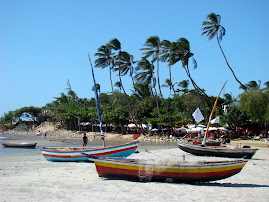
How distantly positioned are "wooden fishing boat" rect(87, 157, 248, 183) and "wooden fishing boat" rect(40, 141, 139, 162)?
435 centimetres

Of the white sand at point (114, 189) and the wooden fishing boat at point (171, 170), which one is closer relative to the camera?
the white sand at point (114, 189)

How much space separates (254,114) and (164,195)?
27233 mm

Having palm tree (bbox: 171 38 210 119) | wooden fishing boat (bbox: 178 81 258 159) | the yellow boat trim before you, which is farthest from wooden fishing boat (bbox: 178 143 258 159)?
palm tree (bbox: 171 38 210 119)

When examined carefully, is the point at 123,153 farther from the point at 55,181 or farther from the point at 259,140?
the point at 259,140

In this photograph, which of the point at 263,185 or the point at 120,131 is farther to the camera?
the point at 120,131

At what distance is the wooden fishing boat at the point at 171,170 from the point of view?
10.3 metres

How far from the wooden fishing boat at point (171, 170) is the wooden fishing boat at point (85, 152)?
4353 millimetres

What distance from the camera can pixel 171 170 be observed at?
1034 centimetres

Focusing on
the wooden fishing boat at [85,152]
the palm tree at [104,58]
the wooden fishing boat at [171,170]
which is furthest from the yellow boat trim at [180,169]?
the palm tree at [104,58]

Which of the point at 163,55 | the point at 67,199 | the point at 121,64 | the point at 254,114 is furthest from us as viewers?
the point at 121,64

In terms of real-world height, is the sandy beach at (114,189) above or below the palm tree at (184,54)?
below

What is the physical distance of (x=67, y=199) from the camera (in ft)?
27.3

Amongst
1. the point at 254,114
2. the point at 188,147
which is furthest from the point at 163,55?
the point at 188,147

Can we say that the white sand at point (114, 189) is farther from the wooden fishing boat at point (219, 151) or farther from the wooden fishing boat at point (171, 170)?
the wooden fishing boat at point (219, 151)
